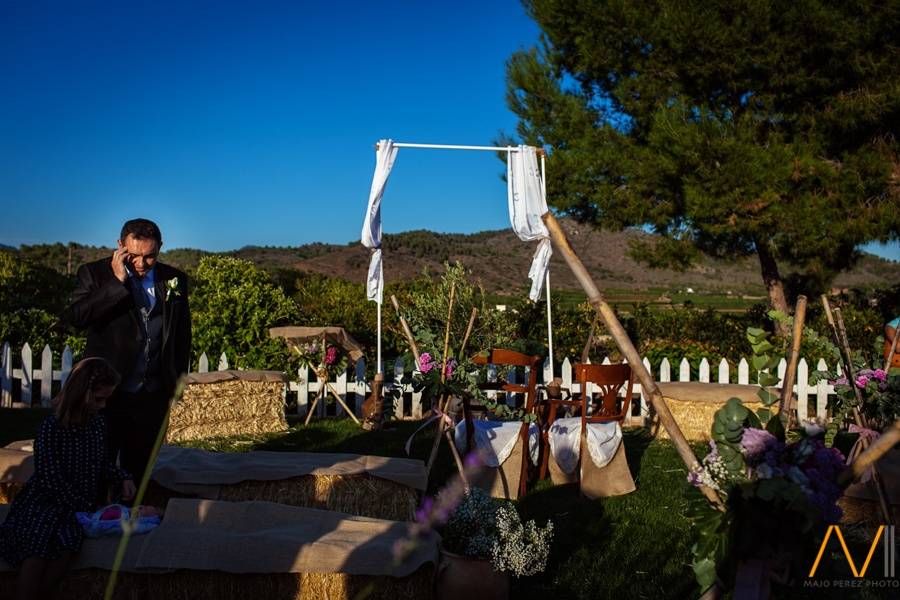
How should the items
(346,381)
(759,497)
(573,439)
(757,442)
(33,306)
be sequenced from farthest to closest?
(33,306) < (346,381) < (573,439) < (757,442) < (759,497)

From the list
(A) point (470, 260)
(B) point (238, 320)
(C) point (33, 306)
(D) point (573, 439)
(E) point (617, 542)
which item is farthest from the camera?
(A) point (470, 260)

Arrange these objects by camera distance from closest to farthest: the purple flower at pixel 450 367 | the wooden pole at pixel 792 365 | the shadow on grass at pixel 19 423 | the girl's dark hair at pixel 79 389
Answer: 1. the wooden pole at pixel 792 365
2. the girl's dark hair at pixel 79 389
3. the purple flower at pixel 450 367
4. the shadow on grass at pixel 19 423

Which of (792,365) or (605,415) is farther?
(605,415)

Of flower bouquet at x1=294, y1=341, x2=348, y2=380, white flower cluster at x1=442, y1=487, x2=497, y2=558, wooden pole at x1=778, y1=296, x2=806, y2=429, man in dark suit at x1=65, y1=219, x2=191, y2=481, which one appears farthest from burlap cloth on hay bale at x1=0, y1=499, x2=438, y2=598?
flower bouquet at x1=294, y1=341, x2=348, y2=380

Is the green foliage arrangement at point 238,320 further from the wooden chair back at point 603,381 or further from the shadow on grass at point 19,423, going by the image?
the wooden chair back at point 603,381

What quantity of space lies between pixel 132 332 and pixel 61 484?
1.02 meters

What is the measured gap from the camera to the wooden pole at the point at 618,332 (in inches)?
52.5

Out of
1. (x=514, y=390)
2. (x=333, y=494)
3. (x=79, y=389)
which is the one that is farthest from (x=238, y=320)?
(x=79, y=389)

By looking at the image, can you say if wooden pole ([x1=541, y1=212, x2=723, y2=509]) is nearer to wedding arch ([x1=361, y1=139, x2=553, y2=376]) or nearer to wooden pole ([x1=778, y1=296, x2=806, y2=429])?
wooden pole ([x1=778, y1=296, x2=806, y2=429])

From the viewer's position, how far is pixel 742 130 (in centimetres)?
1266

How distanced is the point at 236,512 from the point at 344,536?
543 millimetres

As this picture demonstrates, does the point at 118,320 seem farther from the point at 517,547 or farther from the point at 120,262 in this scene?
the point at 517,547

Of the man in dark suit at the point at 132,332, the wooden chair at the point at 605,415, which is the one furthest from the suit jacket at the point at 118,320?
the wooden chair at the point at 605,415

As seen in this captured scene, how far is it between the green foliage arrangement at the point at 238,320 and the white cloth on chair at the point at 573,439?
475 centimetres
